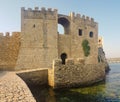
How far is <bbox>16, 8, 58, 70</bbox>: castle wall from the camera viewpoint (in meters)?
20.9

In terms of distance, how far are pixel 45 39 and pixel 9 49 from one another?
4465 millimetres

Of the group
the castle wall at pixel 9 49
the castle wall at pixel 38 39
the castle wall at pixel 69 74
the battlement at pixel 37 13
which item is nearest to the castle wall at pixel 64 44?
the castle wall at pixel 38 39

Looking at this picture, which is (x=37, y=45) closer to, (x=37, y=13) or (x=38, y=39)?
(x=38, y=39)

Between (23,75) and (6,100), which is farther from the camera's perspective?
(23,75)

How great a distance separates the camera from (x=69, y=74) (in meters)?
16.9

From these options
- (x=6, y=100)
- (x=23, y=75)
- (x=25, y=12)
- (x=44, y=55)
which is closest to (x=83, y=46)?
(x=44, y=55)

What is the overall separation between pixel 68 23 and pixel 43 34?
4564mm

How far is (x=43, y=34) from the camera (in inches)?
851

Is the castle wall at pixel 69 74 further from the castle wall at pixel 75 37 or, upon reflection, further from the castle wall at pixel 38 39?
the castle wall at pixel 75 37

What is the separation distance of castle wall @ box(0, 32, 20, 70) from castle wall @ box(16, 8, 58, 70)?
78 cm

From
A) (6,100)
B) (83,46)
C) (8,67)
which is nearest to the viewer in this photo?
(6,100)

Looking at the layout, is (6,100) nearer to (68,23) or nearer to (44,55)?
(44,55)

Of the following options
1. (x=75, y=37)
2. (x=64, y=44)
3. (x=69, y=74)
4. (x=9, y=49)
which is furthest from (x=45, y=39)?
(x=69, y=74)

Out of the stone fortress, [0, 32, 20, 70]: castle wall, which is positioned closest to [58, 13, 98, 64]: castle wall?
the stone fortress
